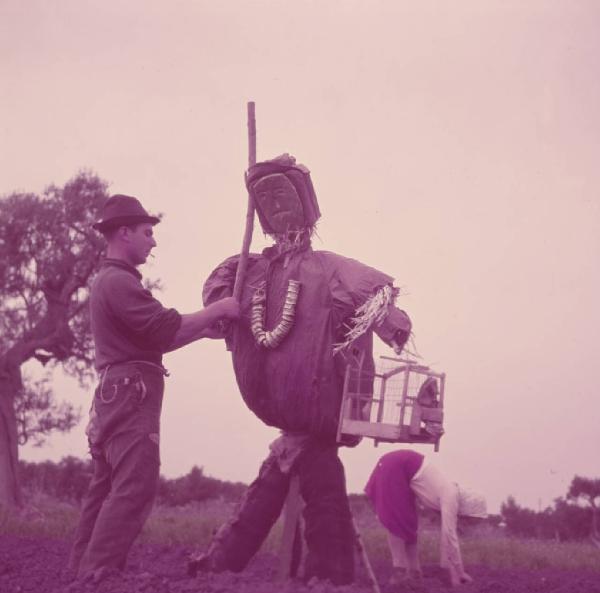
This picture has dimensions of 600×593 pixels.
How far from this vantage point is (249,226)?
5586mm

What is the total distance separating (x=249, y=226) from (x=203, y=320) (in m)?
0.76

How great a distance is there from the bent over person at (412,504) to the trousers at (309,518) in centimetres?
240

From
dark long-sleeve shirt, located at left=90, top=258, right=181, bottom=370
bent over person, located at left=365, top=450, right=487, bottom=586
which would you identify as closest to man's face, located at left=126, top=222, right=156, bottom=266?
dark long-sleeve shirt, located at left=90, top=258, right=181, bottom=370

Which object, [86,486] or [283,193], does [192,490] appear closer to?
[86,486]

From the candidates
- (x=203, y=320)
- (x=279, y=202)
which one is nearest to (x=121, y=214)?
(x=203, y=320)

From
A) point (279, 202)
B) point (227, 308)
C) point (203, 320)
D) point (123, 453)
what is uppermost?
point (279, 202)

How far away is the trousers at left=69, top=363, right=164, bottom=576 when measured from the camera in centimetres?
471

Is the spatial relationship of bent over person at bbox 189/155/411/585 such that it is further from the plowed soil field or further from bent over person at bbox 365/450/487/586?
bent over person at bbox 365/450/487/586

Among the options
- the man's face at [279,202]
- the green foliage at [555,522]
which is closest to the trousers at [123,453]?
the man's face at [279,202]

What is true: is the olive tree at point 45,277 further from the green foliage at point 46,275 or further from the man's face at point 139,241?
the man's face at point 139,241

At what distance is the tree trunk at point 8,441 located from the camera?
13.6m

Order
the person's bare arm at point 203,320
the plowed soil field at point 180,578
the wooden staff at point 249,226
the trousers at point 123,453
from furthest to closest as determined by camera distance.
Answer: the wooden staff at point 249,226, the person's bare arm at point 203,320, the trousers at point 123,453, the plowed soil field at point 180,578

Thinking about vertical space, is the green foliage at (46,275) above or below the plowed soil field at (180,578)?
above

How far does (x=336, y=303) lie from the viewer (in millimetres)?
5254
